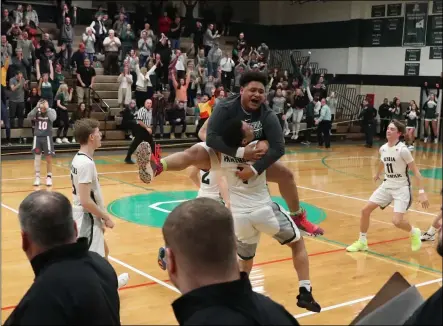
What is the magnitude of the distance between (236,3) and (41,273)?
29146 mm

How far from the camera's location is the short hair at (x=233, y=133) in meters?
5.05

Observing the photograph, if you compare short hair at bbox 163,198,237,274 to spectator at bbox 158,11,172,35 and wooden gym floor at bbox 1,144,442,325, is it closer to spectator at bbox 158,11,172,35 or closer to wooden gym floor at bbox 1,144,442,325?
wooden gym floor at bbox 1,144,442,325

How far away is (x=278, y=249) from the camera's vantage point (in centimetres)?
848

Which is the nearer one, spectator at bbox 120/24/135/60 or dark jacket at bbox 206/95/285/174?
dark jacket at bbox 206/95/285/174

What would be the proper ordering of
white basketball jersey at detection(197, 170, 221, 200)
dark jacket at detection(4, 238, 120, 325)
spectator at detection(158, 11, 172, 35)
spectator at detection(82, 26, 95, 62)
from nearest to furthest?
dark jacket at detection(4, 238, 120, 325), white basketball jersey at detection(197, 170, 221, 200), spectator at detection(82, 26, 95, 62), spectator at detection(158, 11, 172, 35)

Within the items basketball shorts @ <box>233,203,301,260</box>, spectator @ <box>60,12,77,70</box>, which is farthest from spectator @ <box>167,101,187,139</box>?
basketball shorts @ <box>233,203,301,260</box>

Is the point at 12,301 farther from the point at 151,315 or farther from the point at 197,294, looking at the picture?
the point at 197,294

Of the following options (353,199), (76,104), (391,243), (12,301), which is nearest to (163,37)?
(76,104)

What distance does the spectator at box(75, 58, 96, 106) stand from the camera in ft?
62.5

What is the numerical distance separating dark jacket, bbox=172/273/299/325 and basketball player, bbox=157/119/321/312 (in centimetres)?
314

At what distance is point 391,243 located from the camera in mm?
8922

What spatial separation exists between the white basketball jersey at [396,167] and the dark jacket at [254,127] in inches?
139

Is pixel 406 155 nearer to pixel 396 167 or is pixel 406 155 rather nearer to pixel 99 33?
pixel 396 167

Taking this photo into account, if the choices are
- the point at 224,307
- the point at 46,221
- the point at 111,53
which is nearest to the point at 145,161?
the point at 46,221
